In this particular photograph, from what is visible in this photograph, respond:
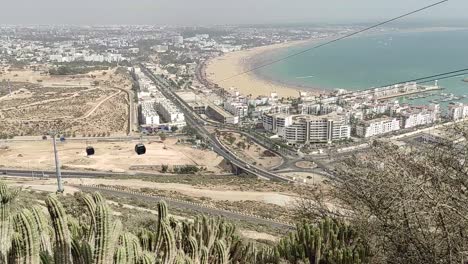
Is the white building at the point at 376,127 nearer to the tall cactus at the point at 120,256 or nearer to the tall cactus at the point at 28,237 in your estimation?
the tall cactus at the point at 120,256

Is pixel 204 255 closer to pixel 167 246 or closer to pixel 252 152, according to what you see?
pixel 167 246

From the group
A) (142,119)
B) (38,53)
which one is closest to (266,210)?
(142,119)

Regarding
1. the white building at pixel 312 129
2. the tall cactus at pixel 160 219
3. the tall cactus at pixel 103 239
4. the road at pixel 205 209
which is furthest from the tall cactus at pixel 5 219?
the white building at pixel 312 129

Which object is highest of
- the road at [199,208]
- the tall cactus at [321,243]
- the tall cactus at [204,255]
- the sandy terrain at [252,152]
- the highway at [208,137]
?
the tall cactus at [321,243]

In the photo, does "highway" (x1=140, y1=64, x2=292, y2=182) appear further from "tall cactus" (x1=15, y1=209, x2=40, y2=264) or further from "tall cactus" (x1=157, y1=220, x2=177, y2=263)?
"tall cactus" (x1=15, y1=209, x2=40, y2=264)

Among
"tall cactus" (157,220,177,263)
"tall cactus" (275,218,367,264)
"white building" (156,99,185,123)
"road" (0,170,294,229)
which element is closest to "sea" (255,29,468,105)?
"white building" (156,99,185,123)
